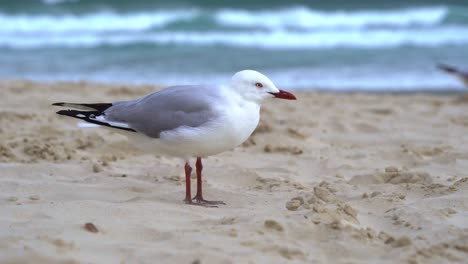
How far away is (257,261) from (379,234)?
73 centimetres

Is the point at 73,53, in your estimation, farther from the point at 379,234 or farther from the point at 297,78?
the point at 379,234

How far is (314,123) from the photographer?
23.1ft

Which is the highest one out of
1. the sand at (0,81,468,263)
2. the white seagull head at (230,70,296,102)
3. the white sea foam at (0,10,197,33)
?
the white sea foam at (0,10,197,33)

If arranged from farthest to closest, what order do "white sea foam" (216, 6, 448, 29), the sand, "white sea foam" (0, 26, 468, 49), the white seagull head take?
1. "white sea foam" (216, 6, 448, 29)
2. "white sea foam" (0, 26, 468, 49)
3. the white seagull head
4. the sand

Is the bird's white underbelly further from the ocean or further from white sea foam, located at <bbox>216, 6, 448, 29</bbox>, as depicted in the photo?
white sea foam, located at <bbox>216, 6, 448, 29</bbox>

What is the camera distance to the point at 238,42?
57.3 ft

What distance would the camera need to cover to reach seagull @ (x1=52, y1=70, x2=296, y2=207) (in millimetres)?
4113

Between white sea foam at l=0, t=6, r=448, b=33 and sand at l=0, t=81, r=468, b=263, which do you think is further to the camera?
white sea foam at l=0, t=6, r=448, b=33

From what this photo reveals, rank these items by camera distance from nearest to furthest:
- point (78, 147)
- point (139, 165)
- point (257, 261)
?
point (257, 261) < point (139, 165) < point (78, 147)

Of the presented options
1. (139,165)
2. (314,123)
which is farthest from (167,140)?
(314,123)

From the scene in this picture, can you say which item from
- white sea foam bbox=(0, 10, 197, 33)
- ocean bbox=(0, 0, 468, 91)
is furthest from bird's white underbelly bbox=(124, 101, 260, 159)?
white sea foam bbox=(0, 10, 197, 33)

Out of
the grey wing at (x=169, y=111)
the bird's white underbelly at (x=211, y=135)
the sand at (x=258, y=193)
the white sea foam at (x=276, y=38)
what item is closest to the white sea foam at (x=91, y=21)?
the white sea foam at (x=276, y=38)

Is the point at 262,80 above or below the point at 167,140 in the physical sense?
above

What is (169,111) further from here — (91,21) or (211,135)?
(91,21)
